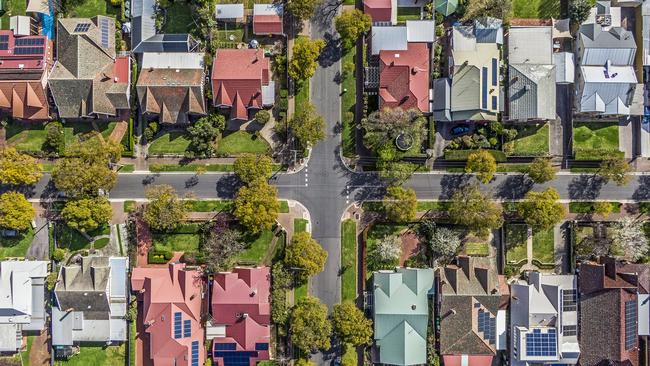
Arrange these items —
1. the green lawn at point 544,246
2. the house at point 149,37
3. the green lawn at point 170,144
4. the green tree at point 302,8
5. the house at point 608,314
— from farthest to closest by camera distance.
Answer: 1. the green lawn at point 170,144
2. the green lawn at point 544,246
3. the house at point 149,37
4. the green tree at point 302,8
5. the house at point 608,314

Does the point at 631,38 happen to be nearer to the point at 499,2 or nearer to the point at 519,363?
the point at 499,2

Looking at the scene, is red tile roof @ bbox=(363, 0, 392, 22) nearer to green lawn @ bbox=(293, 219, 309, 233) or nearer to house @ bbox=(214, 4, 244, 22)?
house @ bbox=(214, 4, 244, 22)

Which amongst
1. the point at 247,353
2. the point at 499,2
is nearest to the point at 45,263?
the point at 247,353

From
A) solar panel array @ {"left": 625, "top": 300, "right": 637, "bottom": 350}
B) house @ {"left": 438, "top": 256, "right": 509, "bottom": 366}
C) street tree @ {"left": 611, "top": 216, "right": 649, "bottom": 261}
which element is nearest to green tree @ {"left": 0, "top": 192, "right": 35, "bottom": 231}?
house @ {"left": 438, "top": 256, "right": 509, "bottom": 366}

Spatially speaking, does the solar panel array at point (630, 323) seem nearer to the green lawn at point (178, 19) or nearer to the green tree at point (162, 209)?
the green tree at point (162, 209)

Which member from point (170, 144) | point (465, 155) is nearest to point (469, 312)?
point (465, 155)

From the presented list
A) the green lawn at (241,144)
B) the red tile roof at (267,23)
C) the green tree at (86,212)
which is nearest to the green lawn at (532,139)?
the green lawn at (241,144)
